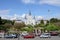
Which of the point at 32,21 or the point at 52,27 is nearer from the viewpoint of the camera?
the point at 52,27

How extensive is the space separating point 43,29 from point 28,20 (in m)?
63.3

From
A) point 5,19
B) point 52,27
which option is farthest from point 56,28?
point 5,19

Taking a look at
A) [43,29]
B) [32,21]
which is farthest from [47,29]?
[32,21]

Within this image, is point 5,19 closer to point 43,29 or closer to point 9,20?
point 9,20

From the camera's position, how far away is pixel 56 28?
10062 centimetres

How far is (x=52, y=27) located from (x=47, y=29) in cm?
340

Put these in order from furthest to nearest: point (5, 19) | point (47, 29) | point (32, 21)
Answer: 1. point (32, 21)
2. point (5, 19)
3. point (47, 29)

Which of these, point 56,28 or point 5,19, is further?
point 5,19

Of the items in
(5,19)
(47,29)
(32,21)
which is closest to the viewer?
(47,29)

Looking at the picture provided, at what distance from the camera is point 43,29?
328 feet

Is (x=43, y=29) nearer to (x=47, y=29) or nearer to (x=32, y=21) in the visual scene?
(x=47, y=29)

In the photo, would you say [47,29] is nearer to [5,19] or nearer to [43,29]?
[43,29]

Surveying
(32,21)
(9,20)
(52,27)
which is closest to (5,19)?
(9,20)

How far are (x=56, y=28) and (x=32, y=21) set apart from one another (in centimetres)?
5819
